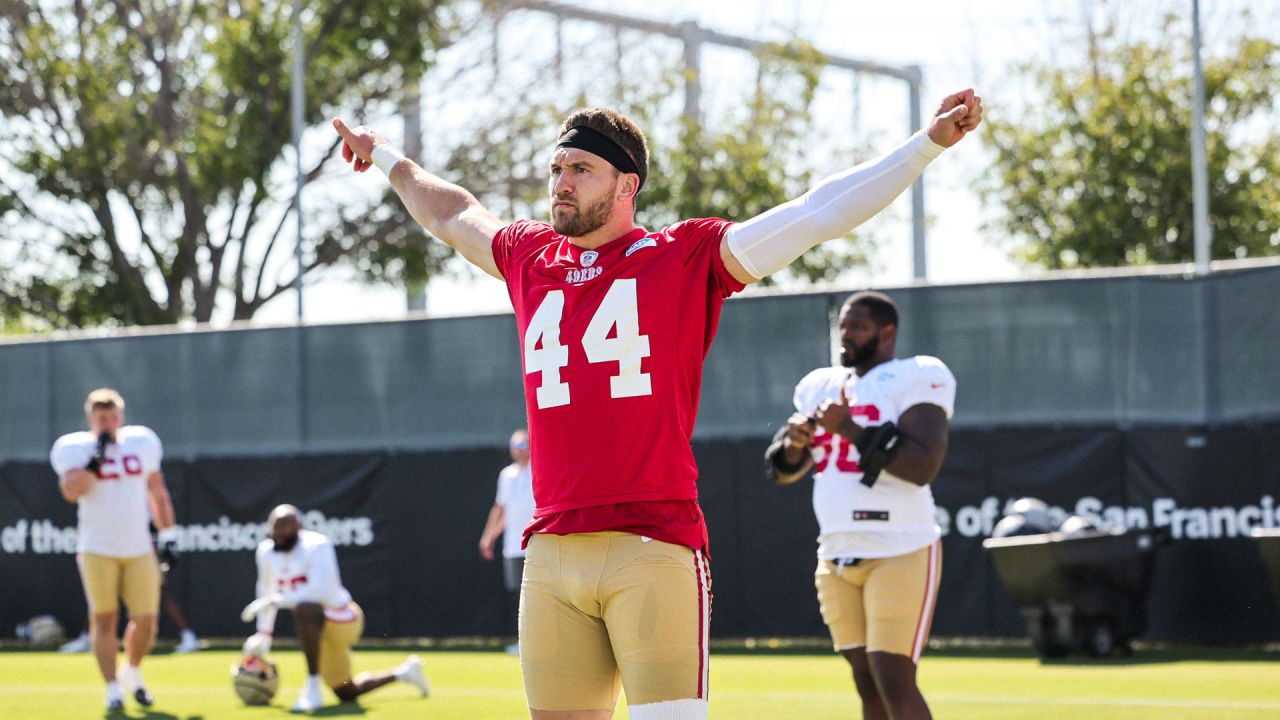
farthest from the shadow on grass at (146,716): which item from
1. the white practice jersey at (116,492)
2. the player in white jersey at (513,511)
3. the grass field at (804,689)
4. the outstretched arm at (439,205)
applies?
the outstretched arm at (439,205)

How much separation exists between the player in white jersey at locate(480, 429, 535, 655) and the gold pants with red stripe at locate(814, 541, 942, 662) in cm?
803

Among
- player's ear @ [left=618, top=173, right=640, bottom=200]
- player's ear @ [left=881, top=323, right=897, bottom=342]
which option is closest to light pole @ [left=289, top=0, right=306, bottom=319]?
player's ear @ [left=881, top=323, right=897, bottom=342]

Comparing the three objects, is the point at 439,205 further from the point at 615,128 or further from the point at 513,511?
the point at 513,511

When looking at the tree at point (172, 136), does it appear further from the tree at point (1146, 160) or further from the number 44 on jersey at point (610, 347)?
the number 44 on jersey at point (610, 347)

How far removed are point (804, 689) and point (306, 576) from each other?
358 cm

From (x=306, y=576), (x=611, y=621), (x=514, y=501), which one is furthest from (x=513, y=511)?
(x=611, y=621)

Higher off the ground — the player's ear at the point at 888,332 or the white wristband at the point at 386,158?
the white wristband at the point at 386,158

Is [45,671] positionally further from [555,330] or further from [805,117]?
[805,117]

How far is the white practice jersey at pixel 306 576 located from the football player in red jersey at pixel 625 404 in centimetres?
778

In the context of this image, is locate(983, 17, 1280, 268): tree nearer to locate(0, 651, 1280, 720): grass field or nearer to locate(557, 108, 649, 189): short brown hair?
locate(0, 651, 1280, 720): grass field

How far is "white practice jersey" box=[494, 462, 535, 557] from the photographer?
51.0 ft

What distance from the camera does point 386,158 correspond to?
226 inches

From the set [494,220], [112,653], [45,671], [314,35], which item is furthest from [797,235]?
[314,35]

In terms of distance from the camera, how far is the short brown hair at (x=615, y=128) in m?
4.90
